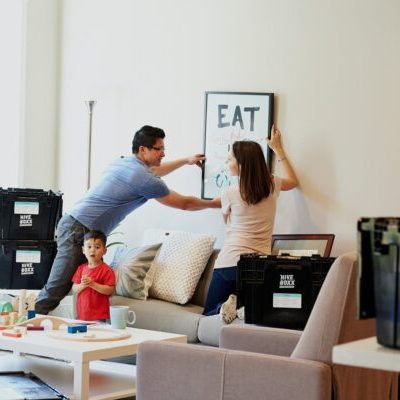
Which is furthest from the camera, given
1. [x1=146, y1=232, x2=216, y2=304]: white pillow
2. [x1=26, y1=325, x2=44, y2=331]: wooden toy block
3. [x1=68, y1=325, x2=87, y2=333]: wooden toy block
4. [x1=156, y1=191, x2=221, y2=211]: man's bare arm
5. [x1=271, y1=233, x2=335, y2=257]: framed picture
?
[x1=156, y1=191, x2=221, y2=211]: man's bare arm

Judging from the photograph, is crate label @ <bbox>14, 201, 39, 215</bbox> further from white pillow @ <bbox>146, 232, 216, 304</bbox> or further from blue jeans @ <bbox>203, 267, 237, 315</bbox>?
blue jeans @ <bbox>203, 267, 237, 315</bbox>

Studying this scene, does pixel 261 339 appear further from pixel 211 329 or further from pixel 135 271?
pixel 135 271

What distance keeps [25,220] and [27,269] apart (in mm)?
321

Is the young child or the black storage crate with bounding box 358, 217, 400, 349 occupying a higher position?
the black storage crate with bounding box 358, 217, 400, 349

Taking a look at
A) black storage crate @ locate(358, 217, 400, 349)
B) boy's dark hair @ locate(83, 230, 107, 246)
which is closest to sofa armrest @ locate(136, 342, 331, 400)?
black storage crate @ locate(358, 217, 400, 349)

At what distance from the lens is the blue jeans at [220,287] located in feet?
16.2

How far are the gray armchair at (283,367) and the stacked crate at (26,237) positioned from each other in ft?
9.06

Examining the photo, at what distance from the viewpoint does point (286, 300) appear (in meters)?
4.36

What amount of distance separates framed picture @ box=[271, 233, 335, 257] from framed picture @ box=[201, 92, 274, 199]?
0.50 meters

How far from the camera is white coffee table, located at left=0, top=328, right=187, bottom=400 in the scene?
3715 millimetres

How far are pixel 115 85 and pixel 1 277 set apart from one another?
1603 millimetres

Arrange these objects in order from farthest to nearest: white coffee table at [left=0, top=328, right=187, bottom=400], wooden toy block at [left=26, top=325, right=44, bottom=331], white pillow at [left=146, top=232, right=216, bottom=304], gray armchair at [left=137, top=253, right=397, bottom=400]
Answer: white pillow at [left=146, top=232, right=216, bottom=304] → wooden toy block at [left=26, top=325, right=44, bottom=331] → white coffee table at [left=0, top=328, right=187, bottom=400] → gray armchair at [left=137, top=253, right=397, bottom=400]

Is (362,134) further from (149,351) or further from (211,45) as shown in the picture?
(149,351)

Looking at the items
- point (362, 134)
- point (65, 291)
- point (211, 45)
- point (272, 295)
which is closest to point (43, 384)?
point (272, 295)
